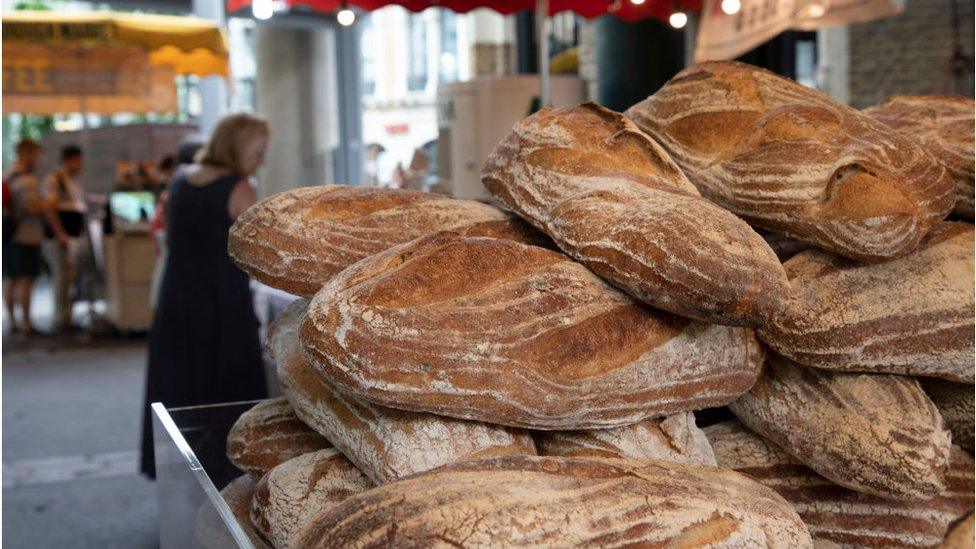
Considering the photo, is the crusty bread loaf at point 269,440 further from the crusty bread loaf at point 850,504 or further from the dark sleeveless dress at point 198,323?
the dark sleeveless dress at point 198,323

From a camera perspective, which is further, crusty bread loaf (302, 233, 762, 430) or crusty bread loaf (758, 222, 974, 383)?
crusty bread loaf (758, 222, 974, 383)

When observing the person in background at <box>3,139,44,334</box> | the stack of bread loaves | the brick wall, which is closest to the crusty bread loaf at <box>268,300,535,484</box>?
the stack of bread loaves

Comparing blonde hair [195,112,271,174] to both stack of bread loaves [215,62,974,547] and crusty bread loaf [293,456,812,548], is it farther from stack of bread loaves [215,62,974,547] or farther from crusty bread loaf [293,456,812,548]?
crusty bread loaf [293,456,812,548]

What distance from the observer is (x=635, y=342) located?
3.23 ft

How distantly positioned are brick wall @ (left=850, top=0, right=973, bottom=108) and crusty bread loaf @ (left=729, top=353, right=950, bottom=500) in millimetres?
6120

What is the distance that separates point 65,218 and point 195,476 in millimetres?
7357

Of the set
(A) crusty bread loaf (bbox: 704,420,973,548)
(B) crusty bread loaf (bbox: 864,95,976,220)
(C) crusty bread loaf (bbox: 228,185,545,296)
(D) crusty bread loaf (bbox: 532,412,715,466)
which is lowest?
(A) crusty bread loaf (bbox: 704,420,973,548)

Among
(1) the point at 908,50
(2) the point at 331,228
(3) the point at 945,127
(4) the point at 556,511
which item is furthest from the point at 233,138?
(1) the point at 908,50

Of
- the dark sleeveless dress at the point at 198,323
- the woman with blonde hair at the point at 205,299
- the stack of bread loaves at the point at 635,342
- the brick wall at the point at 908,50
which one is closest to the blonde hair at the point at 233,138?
the woman with blonde hair at the point at 205,299

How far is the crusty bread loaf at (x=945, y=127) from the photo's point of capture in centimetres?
124

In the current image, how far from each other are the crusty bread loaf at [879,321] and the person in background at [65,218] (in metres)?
7.50

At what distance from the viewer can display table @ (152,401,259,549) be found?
3.26 feet

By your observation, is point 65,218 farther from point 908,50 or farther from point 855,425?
point 855,425

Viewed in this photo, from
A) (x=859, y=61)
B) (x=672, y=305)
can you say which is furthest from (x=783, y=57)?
(x=672, y=305)
